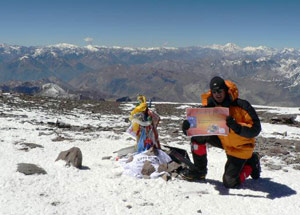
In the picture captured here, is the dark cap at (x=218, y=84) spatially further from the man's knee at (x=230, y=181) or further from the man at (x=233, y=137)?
the man's knee at (x=230, y=181)

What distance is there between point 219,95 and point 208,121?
2.33 feet

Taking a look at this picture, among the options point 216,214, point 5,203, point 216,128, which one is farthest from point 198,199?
point 5,203

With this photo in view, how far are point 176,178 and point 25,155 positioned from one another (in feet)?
17.0

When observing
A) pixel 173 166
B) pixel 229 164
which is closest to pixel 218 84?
pixel 229 164

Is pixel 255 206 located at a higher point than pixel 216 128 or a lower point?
lower

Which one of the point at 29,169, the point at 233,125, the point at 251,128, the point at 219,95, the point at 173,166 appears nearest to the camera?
the point at 233,125

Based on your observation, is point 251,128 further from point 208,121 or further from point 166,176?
point 166,176

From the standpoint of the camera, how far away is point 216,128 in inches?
262

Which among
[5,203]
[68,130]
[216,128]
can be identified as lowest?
[68,130]

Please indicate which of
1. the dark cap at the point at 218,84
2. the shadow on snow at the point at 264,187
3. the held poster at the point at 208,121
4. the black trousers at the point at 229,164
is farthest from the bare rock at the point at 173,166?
the dark cap at the point at 218,84

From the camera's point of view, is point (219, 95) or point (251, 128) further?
point (219, 95)

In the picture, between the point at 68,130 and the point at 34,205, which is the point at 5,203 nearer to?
the point at 34,205

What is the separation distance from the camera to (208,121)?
6.79 meters

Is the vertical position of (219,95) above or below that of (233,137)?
above
